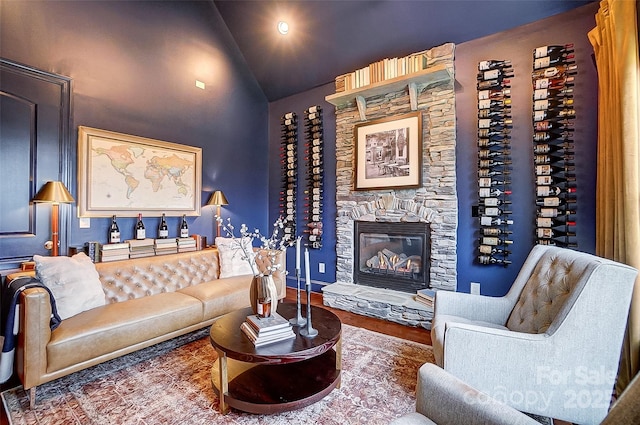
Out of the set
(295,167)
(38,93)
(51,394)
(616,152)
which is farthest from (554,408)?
(38,93)

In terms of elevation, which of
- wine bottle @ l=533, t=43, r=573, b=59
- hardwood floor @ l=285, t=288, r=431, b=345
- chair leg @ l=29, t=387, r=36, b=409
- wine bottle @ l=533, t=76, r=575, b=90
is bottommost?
hardwood floor @ l=285, t=288, r=431, b=345

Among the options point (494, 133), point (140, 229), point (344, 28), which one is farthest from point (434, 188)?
point (140, 229)

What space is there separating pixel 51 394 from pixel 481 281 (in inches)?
146

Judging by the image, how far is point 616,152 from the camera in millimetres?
1940

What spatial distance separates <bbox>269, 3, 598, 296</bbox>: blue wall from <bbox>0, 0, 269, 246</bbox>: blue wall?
3.06m

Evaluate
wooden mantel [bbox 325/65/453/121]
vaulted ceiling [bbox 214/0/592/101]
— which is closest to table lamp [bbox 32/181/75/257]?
wooden mantel [bbox 325/65/453/121]

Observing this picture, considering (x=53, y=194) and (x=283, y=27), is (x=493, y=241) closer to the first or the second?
(x=283, y=27)

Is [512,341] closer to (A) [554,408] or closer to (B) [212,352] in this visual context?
(A) [554,408]

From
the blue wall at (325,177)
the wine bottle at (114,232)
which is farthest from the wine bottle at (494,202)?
the wine bottle at (114,232)

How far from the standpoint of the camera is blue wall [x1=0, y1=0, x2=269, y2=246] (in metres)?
2.71

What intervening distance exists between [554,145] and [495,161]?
0.49 metres

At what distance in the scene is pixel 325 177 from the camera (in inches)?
170

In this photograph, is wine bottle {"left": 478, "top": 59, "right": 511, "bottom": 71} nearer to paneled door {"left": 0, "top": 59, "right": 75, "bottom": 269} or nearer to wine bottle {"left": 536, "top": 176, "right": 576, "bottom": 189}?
wine bottle {"left": 536, "top": 176, "right": 576, "bottom": 189}

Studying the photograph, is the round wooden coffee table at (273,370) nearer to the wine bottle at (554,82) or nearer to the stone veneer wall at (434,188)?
the stone veneer wall at (434,188)
